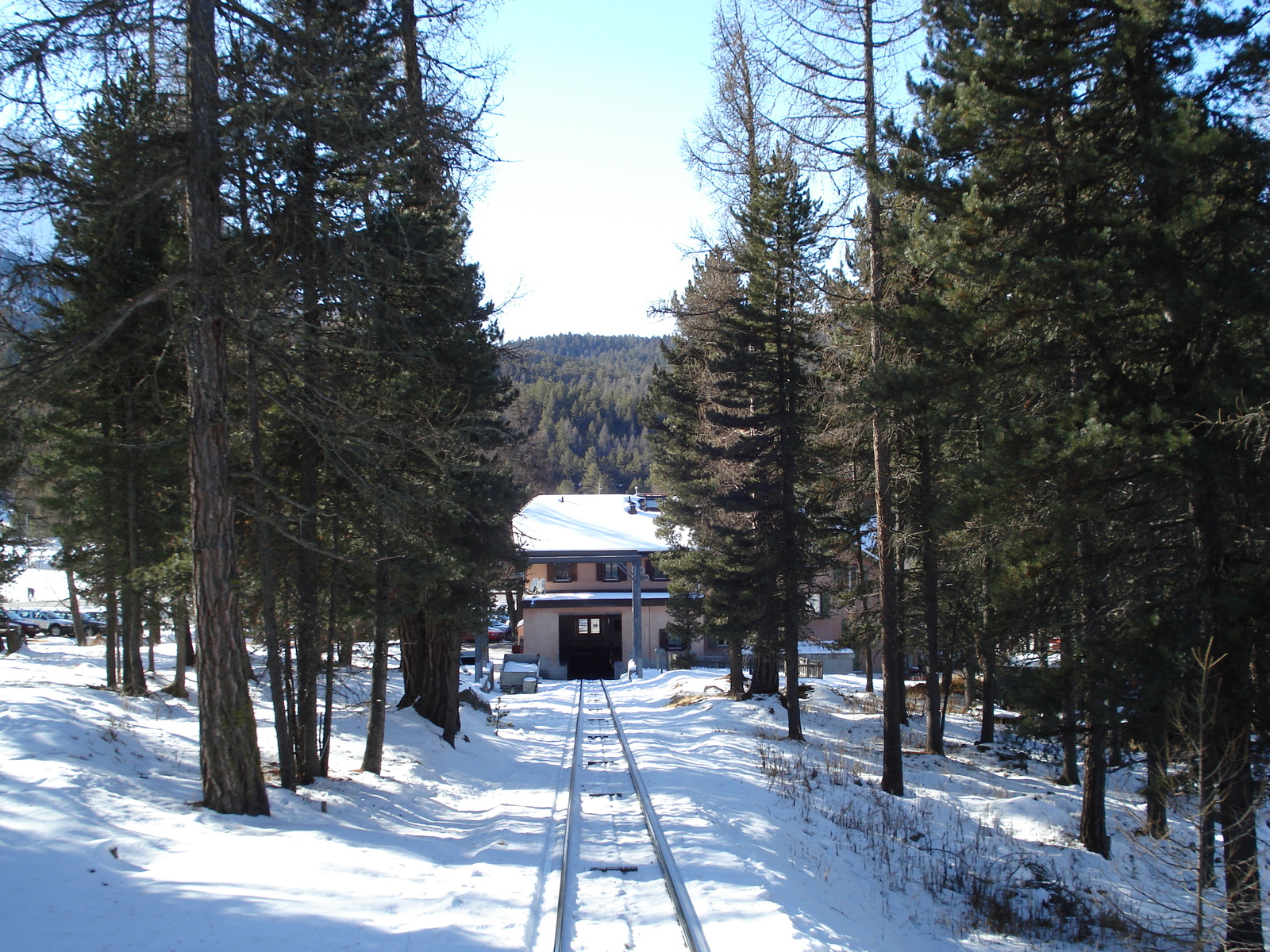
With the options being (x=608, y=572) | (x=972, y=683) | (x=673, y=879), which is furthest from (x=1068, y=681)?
(x=608, y=572)

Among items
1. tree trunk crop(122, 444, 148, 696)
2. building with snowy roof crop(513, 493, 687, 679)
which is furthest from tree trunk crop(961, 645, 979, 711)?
tree trunk crop(122, 444, 148, 696)

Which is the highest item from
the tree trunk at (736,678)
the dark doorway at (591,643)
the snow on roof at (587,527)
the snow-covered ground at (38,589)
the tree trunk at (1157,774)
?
the snow on roof at (587,527)

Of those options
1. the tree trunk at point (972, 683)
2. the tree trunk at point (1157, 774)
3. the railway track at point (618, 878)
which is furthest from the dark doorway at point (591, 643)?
the tree trunk at point (1157, 774)

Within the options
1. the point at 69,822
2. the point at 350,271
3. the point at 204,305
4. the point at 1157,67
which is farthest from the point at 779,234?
the point at 69,822

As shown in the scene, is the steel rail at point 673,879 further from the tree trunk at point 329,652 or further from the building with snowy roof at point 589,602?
the building with snowy roof at point 589,602

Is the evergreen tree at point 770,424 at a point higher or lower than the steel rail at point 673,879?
higher

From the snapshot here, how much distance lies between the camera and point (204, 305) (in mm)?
7887

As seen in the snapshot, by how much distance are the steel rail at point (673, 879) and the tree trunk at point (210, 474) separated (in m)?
4.36

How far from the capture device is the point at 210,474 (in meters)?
8.07

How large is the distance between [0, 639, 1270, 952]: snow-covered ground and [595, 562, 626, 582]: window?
89.7 feet

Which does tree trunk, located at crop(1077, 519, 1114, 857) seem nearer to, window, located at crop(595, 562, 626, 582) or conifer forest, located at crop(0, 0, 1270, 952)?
conifer forest, located at crop(0, 0, 1270, 952)

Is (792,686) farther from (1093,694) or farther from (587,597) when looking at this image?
(587,597)

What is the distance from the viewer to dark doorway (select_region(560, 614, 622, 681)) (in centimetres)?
4194

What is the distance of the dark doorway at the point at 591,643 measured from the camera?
1651 inches
